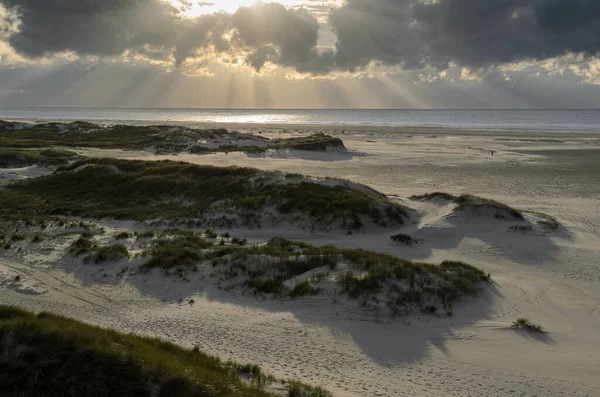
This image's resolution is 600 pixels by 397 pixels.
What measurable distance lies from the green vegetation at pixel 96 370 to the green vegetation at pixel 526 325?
727 cm

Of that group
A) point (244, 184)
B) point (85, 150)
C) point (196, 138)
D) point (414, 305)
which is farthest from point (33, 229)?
point (196, 138)

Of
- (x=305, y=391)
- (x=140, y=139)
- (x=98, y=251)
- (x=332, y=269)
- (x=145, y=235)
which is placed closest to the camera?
(x=305, y=391)

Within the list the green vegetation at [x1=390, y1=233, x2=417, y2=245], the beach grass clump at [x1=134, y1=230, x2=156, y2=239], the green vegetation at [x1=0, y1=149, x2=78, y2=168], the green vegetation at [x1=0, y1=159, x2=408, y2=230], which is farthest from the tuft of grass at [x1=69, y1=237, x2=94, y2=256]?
the green vegetation at [x1=0, y1=149, x2=78, y2=168]

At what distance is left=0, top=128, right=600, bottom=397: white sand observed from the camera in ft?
33.4

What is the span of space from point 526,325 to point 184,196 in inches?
1028

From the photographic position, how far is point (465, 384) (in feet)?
32.2

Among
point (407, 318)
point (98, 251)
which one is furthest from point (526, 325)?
point (98, 251)

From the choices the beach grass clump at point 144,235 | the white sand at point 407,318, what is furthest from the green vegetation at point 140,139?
the white sand at point 407,318

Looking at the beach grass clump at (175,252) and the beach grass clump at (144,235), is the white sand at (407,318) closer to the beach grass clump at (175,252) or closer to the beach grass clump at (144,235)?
the beach grass clump at (175,252)

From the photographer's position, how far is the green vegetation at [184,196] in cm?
2622

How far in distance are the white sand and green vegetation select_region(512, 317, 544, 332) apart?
0.97ft

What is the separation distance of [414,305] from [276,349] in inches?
199

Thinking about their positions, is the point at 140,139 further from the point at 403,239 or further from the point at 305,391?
the point at 305,391

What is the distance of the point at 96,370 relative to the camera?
812 cm
